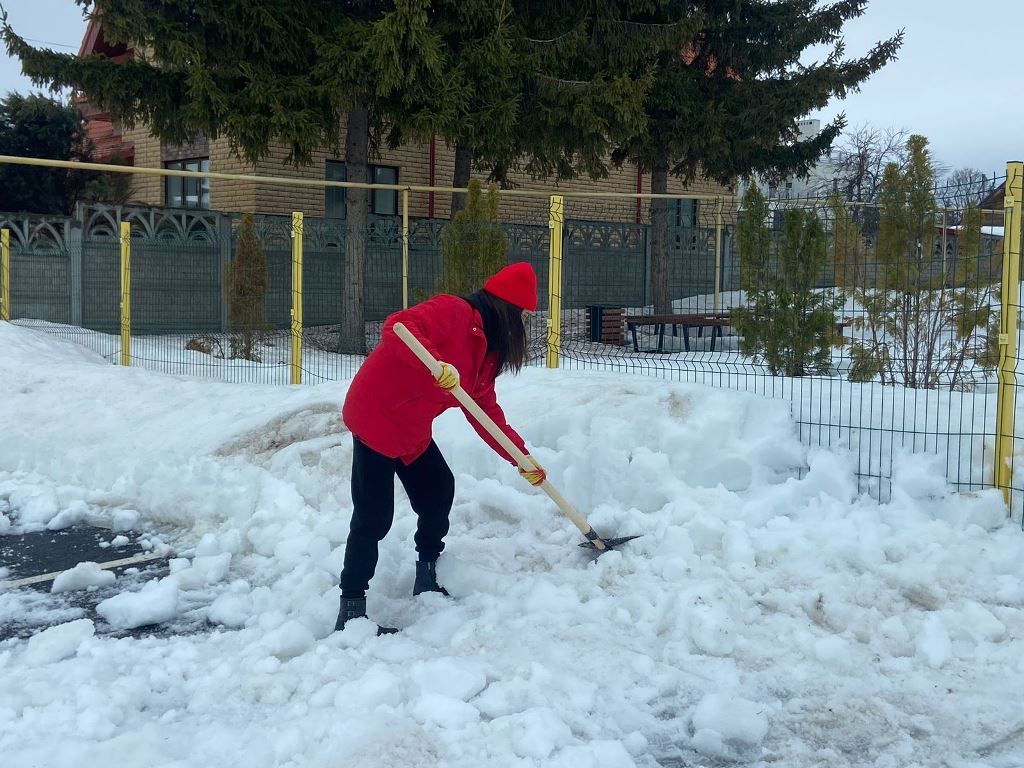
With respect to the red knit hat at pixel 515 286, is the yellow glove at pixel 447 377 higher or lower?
lower

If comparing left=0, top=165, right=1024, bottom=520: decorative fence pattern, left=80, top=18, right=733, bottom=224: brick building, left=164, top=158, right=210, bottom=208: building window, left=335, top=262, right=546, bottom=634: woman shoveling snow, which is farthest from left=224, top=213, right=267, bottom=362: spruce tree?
left=335, top=262, right=546, bottom=634: woman shoveling snow

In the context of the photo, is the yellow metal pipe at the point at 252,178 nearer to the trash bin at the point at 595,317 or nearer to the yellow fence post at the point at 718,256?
the yellow fence post at the point at 718,256

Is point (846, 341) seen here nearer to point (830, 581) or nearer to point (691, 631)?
point (830, 581)

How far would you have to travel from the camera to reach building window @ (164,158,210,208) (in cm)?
2000

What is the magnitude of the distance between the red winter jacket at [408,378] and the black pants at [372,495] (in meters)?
0.11

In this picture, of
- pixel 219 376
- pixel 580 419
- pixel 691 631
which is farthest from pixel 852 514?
pixel 219 376

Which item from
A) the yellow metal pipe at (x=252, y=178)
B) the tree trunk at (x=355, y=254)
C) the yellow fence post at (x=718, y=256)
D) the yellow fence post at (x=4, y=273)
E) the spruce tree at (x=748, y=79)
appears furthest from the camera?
the spruce tree at (x=748, y=79)

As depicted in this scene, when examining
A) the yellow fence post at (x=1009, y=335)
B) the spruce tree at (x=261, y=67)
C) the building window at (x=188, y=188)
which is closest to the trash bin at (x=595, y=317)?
the spruce tree at (x=261, y=67)

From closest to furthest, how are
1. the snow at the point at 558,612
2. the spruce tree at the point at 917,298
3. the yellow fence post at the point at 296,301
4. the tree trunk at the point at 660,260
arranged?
the snow at the point at 558,612 < the spruce tree at the point at 917,298 < the yellow fence post at the point at 296,301 < the tree trunk at the point at 660,260

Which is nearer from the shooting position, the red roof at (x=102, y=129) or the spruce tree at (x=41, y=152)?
the spruce tree at (x=41, y=152)

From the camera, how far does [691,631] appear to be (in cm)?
406

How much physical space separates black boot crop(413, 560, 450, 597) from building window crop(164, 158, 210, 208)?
668 inches

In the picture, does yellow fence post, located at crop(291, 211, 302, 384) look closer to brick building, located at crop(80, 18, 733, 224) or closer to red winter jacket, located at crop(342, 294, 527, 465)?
red winter jacket, located at crop(342, 294, 527, 465)

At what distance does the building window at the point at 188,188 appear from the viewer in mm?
20000
